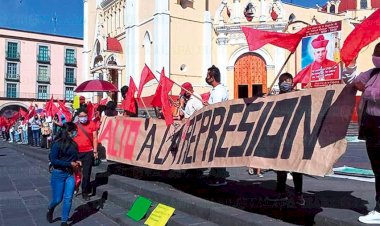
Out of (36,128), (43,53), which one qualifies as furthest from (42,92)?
(36,128)

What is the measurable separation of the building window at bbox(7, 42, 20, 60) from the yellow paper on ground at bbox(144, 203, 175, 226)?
57.5 metres

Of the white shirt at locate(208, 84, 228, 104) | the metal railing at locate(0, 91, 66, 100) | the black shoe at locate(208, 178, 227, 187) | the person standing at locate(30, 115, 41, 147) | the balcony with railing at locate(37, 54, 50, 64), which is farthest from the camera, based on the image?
the balcony with railing at locate(37, 54, 50, 64)

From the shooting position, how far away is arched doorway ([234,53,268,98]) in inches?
1092

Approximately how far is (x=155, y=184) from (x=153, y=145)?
835 millimetres

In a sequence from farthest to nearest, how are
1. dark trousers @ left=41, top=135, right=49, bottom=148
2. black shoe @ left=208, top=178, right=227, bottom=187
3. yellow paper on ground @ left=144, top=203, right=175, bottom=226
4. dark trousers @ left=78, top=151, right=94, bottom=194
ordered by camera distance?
dark trousers @ left=41, top=135, right=49, bottom=148 < dark trousers @ left=78, top=151, right=94, bottom=194 < black shoe @ left=208, top=178, right=227, bottom=187 < yellow paper on ground @ left=144, top=203, right=175, bottom=226

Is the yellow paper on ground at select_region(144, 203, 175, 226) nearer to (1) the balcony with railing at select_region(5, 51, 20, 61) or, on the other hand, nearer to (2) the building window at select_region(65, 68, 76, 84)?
(1) the balcony with railing at select_region(5, 51, 20, 61)

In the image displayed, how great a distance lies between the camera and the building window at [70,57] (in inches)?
2470

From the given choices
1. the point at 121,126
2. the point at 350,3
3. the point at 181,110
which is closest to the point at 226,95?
the point at 181,110

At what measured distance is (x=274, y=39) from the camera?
5.58 meters

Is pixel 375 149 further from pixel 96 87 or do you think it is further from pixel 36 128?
pixel 36 128

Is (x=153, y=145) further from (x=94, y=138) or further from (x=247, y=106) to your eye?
(x=247, y=106)

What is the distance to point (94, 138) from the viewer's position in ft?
25.8

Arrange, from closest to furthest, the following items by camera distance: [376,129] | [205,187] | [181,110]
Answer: [376,129], [205,187], [181,110]

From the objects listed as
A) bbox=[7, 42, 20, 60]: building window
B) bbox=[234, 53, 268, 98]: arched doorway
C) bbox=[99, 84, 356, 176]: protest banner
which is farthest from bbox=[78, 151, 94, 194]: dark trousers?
bbox=[7, 42, 20, 60]: building window
